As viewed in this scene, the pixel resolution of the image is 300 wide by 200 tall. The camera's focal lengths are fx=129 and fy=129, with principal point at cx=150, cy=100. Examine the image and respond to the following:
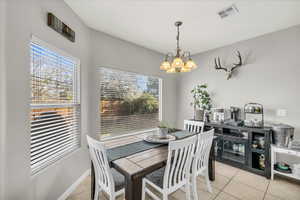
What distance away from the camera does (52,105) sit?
1.76 meters

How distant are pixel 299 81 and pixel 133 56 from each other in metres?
3.30

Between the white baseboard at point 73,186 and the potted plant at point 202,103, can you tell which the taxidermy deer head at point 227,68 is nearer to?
the potted plant at point 202,103

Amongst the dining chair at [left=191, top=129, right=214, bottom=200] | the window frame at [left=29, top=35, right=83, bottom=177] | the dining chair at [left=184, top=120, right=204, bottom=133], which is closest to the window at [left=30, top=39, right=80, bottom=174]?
the window frame at [left=29, top=35, right=83, bottom=177]

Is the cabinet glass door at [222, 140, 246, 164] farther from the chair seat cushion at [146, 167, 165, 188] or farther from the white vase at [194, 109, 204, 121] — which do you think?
the chair seat cushion at [146, 167, 165, 188]

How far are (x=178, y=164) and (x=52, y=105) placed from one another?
1.80 metres

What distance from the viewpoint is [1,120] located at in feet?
3.63

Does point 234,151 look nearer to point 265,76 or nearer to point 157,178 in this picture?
point 265,76

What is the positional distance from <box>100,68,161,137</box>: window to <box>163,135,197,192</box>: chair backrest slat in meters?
1.72

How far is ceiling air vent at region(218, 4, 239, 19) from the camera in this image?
1931 mm

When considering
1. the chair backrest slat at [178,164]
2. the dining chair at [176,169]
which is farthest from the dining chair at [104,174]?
the chair backrest slat at [178,164]

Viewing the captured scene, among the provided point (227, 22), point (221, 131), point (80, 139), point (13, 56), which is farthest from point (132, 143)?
point (227, 22)

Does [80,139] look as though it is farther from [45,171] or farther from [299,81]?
[299,81]

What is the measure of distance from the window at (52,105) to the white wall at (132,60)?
1.38ft

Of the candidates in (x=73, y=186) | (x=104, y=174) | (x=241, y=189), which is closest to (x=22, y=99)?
(x=104, y=174)
